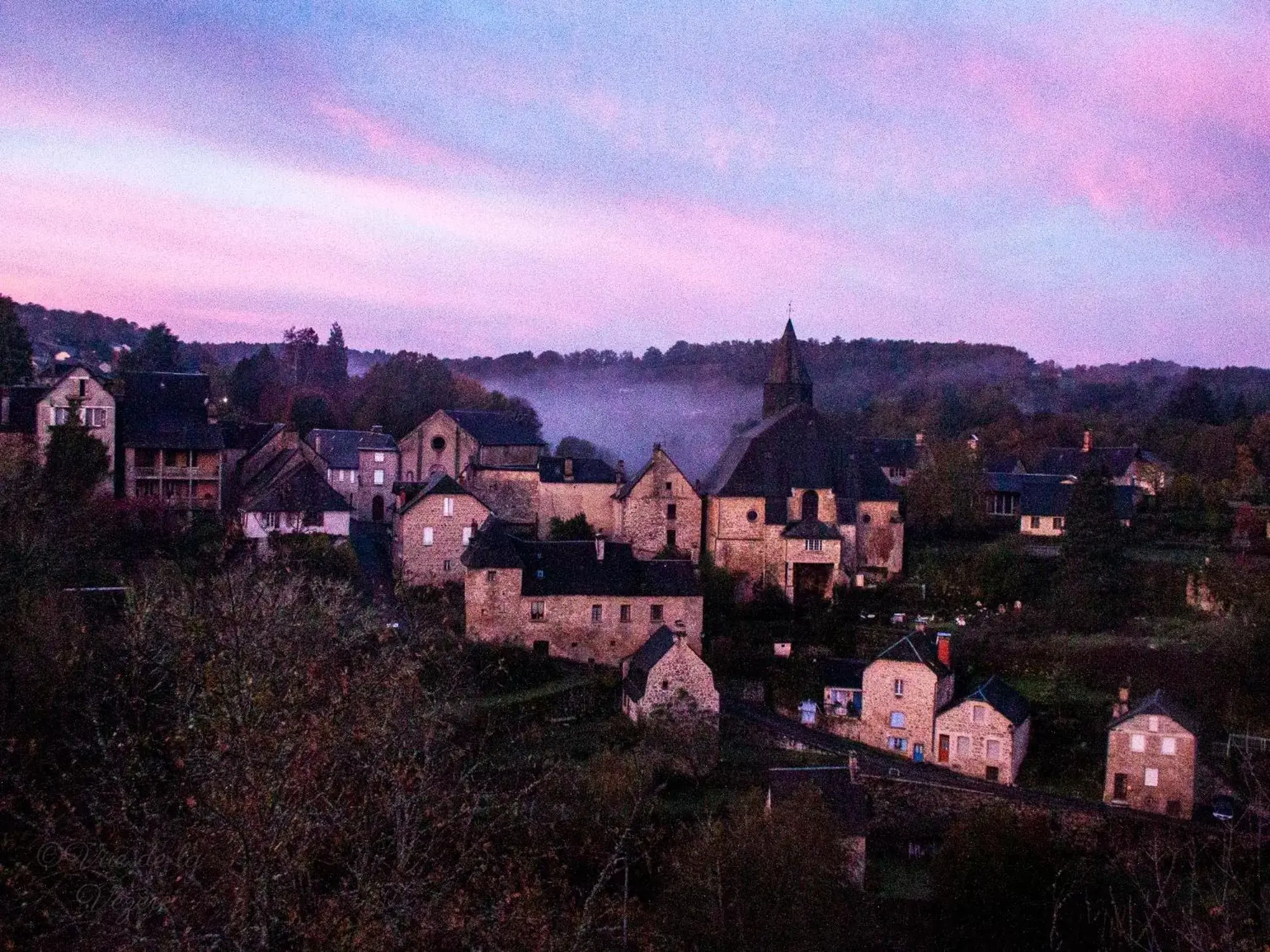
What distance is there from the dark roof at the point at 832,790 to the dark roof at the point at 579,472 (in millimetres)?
13717

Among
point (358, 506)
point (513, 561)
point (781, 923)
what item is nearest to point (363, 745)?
point (781, 923)

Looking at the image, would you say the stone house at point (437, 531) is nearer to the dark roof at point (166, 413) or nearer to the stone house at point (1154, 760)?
the dark roof at point (166, 413)

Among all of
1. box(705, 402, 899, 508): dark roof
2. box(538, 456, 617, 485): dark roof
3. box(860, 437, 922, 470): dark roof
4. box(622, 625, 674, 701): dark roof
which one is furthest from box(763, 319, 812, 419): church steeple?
box(622, 625, 674, 701): dark roof

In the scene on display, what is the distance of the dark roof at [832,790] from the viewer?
2173cm

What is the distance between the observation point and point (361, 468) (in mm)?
37750

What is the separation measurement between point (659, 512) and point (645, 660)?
27.8ft

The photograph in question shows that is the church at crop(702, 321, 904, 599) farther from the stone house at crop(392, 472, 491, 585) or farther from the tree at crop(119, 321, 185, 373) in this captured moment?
the tree at crop(119, 321, 185, 373)

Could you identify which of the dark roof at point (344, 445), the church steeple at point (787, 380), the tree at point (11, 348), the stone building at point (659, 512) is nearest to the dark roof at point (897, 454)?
the church steeple at point (787, 380)

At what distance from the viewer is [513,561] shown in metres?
28.7

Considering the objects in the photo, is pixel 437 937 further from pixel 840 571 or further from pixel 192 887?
pixel 840 571

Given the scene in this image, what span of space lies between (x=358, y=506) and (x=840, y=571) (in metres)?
15.4

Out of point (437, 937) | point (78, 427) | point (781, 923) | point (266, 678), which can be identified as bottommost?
point (781, 923)

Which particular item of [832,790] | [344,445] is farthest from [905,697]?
[344,445]

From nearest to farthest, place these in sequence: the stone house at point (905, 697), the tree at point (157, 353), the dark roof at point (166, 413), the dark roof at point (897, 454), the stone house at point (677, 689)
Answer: the stone house at point (677, 689) < the stone house at point (905, 697) < the dark roof at point (166, 413) < the dark roof at point (897, 454) < the tree at point (157, 353)
